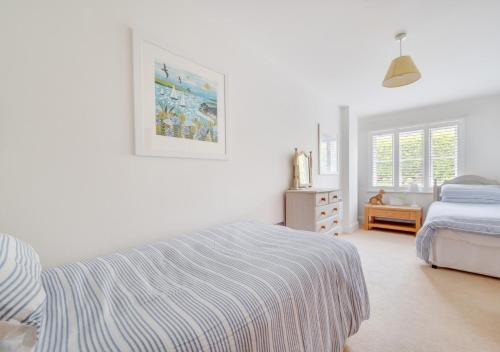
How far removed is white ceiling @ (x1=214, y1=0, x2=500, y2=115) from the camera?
1691mm

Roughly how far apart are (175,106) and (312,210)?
1.70 metres

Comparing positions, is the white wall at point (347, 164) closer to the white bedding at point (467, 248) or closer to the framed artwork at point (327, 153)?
the framed artwork at point (327, 153)

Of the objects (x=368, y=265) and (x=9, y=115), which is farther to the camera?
(x=368, y=265)

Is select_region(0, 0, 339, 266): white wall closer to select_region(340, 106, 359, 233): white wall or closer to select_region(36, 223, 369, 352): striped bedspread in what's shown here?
select_region(36, 223, 369, 352): striped bedspread

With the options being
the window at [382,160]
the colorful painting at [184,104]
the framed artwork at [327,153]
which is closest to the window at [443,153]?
the window at [382,160]

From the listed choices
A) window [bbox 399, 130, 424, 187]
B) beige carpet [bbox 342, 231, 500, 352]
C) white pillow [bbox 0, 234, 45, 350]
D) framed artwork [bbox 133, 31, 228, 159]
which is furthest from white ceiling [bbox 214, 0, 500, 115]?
beige carpet [bbox 342, 231, 500, 352]

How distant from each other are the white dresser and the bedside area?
2.04 m

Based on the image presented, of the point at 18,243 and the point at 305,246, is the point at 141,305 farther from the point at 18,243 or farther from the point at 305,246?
the point at 305,246

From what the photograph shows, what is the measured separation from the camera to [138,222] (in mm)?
1411

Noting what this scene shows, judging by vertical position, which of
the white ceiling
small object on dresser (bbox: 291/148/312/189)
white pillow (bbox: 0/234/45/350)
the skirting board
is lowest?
the skirting board

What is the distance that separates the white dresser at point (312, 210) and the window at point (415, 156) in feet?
8.74

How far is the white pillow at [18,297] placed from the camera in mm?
535

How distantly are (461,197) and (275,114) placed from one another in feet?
10.9

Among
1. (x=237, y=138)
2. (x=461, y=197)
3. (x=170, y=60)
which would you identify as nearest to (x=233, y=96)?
(x=237, y=138)
